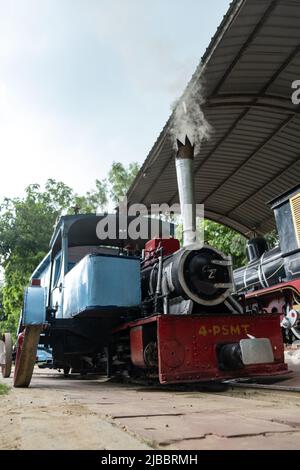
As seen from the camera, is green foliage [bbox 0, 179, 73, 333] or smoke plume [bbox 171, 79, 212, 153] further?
green foliage [bbox 0, 179, 73, 333]

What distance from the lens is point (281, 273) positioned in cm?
816

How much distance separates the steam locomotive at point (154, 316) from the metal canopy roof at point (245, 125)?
1.81 meters

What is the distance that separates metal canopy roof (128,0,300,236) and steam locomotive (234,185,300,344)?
5.77ft

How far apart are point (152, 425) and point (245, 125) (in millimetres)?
7331

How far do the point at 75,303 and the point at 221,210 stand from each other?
7114 mm

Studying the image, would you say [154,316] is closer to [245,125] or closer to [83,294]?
[83,294]

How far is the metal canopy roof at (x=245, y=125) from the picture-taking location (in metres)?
6.12

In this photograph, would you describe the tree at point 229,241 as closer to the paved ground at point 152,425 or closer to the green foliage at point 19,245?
the green foliage at point 19,245

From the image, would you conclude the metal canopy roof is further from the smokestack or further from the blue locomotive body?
the blue locomotive body

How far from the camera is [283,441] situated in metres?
1.89

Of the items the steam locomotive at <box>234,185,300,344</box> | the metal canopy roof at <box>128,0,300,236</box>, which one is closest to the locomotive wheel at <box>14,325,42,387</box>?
the steam locomotive at <box>234,185,300,344</box>

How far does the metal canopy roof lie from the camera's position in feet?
20.1

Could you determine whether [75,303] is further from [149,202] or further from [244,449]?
[149,202]

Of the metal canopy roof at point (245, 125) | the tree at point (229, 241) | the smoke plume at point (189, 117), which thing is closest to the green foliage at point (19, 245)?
the tree at point (229, 241)
